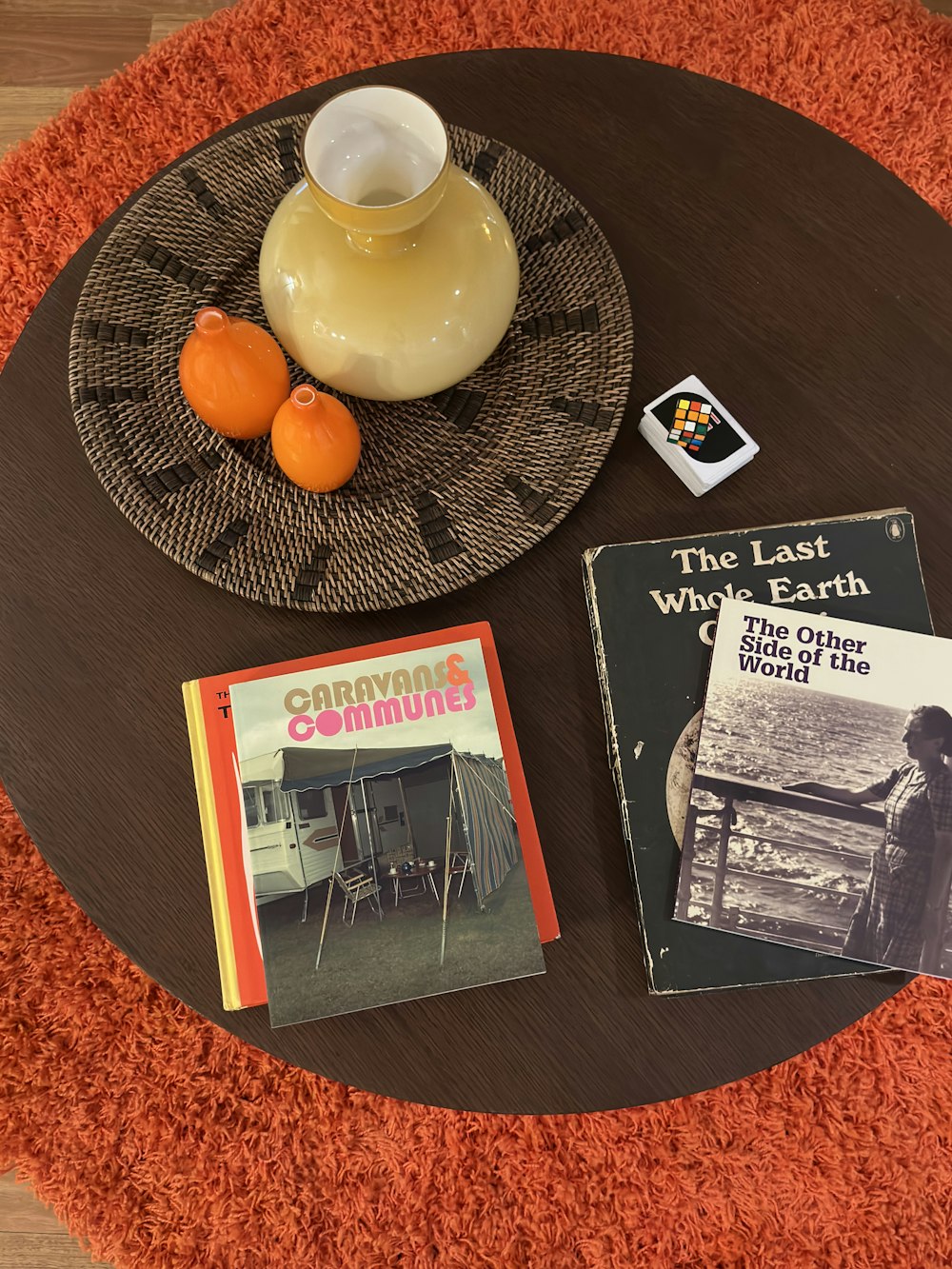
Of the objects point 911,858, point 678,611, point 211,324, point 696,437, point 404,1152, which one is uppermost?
point 211,324

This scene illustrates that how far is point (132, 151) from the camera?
3.99ft

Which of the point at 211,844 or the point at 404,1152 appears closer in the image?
the point at 211,844

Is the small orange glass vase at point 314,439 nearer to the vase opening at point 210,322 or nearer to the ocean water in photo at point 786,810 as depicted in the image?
the vase opening at point 210,322

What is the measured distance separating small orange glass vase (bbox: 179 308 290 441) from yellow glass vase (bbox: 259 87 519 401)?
0.02m

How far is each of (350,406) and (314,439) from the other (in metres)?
0.11

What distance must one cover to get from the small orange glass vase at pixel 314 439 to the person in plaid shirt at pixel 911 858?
1.29ft

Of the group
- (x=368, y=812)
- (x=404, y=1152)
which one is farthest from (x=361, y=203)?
(x=404, y=1152)

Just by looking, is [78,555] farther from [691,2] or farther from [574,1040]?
[691,2]

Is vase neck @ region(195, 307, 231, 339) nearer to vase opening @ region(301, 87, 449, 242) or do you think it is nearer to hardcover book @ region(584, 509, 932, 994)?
vase opening @ region(301, 87, 449, 242)

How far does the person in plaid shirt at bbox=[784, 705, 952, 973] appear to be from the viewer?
1.98 ft

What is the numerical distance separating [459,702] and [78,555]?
0.31 m

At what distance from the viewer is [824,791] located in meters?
0.63

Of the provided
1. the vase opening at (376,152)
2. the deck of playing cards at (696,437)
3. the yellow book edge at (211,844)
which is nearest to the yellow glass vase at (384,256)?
the vase opening at (376,152)

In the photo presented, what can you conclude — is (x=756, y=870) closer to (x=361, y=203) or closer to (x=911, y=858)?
(x=911, y=858)
